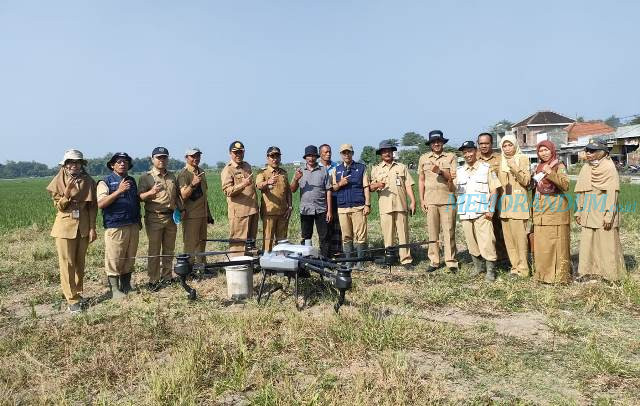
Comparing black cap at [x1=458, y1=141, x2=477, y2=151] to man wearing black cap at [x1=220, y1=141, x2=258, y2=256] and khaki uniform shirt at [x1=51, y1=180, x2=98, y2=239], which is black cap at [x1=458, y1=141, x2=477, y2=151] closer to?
man wearing black cap at [x1=220, y1=141, x2=258, y2=256]

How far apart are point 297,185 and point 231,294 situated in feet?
7.83

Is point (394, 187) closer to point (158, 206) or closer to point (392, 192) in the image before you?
point (392, 192)

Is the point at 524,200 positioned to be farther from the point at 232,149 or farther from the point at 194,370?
the point at 194,370

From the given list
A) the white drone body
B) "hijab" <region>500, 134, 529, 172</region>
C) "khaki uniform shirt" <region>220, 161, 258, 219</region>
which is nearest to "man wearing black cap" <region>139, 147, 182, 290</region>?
"khaki uniform shirt" <region>220, 161, 258, 219</region>

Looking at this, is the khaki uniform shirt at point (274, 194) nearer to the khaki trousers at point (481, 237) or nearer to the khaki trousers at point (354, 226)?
the khaki trousers at point (354, 226)

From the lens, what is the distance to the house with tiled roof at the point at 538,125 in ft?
164

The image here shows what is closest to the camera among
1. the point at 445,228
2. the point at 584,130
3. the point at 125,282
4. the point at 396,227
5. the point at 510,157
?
the point at 125,282

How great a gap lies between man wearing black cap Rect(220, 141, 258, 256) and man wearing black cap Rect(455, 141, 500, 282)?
3060 mm

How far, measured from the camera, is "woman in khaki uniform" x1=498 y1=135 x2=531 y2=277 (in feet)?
19.6

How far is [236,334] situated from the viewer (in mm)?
4031

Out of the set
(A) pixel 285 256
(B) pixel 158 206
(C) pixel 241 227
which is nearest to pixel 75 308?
(B) pixel 158 206

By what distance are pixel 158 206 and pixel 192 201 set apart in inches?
26.6

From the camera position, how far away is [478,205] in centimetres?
624

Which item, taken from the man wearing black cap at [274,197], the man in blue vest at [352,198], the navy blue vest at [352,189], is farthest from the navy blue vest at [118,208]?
the navy blue vest at [352,189]
